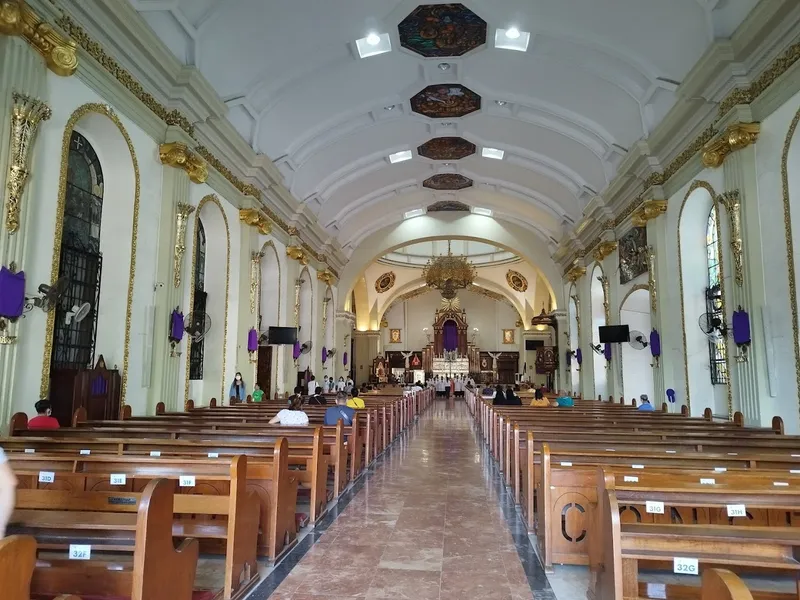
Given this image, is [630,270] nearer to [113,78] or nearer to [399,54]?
[399,54]

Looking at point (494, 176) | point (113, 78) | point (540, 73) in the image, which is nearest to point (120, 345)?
point (113, 78)

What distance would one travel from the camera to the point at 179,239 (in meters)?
8.51

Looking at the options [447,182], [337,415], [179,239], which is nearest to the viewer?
[337,415]

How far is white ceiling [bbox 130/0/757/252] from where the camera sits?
8.34 metres

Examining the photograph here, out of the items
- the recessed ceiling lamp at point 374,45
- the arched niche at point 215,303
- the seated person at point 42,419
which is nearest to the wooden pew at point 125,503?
the seated person at point 42,419

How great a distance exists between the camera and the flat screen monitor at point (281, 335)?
12258 mm

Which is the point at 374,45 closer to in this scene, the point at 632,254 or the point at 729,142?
the point at 729,142

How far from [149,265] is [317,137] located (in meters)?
5.83

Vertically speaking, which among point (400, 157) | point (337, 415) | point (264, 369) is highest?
point (400, 157)

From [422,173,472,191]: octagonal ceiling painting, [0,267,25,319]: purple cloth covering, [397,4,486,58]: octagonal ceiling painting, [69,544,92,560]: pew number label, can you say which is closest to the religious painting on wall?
[397,4,486,58]: octagonal ceiling painting

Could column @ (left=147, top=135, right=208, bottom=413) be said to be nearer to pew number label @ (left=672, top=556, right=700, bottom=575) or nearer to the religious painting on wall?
pew number label @ (left=672, top=556, right=700, bottom=575)

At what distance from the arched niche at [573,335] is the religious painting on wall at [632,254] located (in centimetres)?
458

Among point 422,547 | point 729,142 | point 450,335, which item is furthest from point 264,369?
point 450,335

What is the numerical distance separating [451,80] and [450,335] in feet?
69.4
